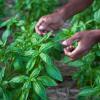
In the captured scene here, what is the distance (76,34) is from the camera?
1.91m

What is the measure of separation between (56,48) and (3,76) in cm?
35

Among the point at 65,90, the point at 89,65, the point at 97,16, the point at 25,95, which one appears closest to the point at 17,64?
the point at 25,95

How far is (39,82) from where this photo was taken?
1981 mm

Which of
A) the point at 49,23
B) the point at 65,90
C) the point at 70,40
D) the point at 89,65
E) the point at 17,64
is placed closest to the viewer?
the point at 70,40

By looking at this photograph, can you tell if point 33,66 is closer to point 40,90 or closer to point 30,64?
point 30,64

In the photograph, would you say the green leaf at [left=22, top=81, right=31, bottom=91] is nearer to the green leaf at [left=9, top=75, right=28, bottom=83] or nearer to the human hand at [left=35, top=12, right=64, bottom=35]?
the green leaf at [left=9, top=75, right=28, bottom=83]

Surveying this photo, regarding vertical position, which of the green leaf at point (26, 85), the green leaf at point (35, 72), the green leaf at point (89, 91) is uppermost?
the green leaf at point (35, 72)

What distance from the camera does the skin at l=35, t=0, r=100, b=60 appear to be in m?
1.87

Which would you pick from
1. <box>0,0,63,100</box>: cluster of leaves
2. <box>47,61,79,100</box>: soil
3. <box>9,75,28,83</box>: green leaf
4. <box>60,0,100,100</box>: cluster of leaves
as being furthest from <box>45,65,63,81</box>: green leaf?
<box>47,61,79,100</box>: soil

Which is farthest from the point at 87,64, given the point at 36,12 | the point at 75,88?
the point at 36,12

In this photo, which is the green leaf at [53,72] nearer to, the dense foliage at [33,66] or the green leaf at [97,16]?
the dense foliage at [33,66]

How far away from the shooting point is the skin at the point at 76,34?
1868mm

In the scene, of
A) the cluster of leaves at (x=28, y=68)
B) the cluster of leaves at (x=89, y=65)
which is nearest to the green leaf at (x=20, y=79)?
the cluster of leaves at (x=28, y=68)

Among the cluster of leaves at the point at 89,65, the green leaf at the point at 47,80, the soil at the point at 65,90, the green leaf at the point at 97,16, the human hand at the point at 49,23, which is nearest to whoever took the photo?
the green leaf at the point at 47,80
